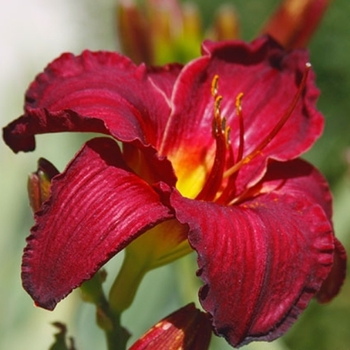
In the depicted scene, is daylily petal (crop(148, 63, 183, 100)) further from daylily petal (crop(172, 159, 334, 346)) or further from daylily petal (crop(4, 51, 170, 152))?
daylily petal (crop(172, 159, 334, 346))

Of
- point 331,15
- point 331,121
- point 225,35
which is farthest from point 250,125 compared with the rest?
point 331,15

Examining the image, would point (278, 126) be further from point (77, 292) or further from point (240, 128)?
point (77, 292)

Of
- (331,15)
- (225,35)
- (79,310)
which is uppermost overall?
(225,35)

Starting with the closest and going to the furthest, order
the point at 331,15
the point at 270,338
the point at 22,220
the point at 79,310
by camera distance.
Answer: the point at 270,338
the point at 79,310
the point at 22,220
the point at 331,15

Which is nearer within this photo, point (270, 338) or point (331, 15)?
point (270, 338)

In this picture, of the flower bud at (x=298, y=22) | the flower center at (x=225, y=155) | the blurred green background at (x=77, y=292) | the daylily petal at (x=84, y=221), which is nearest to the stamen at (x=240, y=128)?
the flower center at (x=225, y=155)

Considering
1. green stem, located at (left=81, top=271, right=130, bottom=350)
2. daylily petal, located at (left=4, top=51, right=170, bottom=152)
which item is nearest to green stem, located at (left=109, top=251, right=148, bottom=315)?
green stem, located at (left=81, top=271, right=130, bottom=350)

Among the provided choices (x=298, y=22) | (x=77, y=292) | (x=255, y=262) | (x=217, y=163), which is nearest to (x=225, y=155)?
(x=217, y=163)

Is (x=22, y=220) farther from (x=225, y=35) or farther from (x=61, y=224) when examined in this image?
(x=61, y=224)
